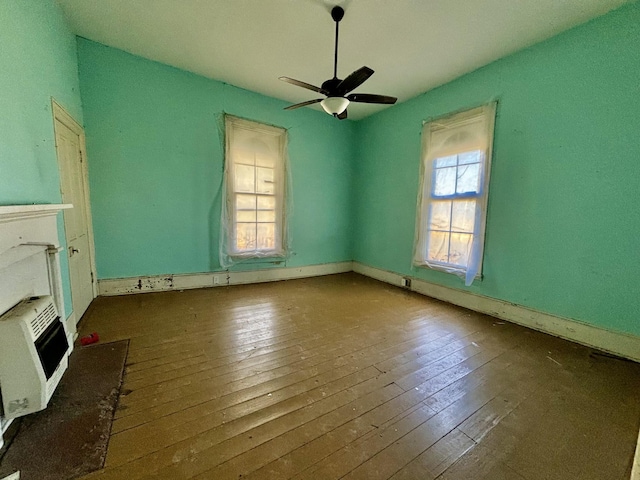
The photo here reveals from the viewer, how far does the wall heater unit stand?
127cm

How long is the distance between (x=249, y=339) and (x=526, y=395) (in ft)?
7.22

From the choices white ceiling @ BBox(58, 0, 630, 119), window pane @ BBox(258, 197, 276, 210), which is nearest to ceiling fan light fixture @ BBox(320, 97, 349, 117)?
white ceiling @ BBox(58, 0, 630, 119)

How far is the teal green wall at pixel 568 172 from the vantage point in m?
2.15

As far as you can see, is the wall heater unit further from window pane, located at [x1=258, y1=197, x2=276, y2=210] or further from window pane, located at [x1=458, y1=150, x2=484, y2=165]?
window pane, located at [x1=458, y1=150, x2=484, y2=165]

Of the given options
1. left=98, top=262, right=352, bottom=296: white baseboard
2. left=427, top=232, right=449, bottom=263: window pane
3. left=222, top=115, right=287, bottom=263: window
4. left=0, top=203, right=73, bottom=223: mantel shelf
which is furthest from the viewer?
left=222, top=115, right=287, bottom=263: window

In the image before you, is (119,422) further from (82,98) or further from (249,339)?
(82,98)

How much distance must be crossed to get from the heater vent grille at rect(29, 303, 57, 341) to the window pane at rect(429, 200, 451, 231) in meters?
4.08

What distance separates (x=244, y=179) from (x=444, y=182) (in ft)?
9.92

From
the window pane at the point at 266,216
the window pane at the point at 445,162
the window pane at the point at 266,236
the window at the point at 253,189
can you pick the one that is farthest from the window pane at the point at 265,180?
the window pane at the point at 445,162

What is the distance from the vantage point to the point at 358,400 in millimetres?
1606

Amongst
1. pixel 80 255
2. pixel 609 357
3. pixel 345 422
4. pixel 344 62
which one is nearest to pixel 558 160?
pixel 609 357

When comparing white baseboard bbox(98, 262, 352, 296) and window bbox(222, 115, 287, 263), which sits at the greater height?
window bbox(222, 115, 287, 263)

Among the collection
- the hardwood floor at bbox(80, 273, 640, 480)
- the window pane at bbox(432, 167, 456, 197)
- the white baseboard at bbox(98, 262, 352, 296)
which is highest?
the window pane at bbox(432, 167, 456, 197)

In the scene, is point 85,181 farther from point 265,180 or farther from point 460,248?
point 460,248
